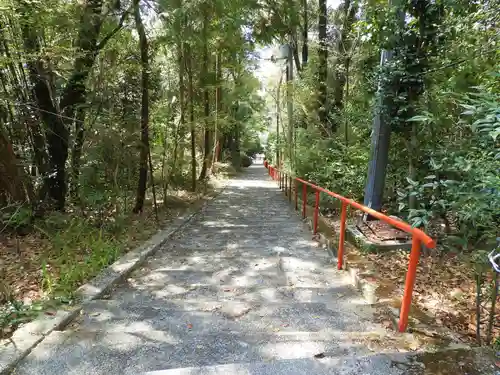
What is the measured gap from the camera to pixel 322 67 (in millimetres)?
8438

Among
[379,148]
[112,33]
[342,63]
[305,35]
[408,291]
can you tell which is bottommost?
[408,291]

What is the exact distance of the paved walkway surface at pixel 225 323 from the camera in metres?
1.82

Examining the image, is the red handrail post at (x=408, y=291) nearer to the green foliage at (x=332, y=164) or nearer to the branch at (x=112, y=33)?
the green foliage at (x=332, y=164)

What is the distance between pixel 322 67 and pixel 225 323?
7.60 m

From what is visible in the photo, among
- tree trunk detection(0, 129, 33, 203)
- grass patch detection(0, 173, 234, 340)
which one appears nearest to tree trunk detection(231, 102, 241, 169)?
grass patch detection(0, 173, 234, 340)

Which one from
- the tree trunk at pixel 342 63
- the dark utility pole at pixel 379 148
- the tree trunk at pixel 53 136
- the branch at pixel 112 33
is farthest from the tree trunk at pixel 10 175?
the tree trunk at pixel 342 63

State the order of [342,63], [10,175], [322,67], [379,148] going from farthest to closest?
[322,67] → [342,63] → [10,175] → [379,148]

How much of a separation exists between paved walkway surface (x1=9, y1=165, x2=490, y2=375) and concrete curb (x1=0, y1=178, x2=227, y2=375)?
0.23 ft

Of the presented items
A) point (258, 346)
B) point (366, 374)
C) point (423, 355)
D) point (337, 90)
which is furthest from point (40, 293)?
point (337, 90)

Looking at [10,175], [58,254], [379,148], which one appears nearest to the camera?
[58,254]

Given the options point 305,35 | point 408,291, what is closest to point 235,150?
point 305,35

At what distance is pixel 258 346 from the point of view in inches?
79.2

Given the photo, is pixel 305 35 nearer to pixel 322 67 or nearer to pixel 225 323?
pixel 322 67

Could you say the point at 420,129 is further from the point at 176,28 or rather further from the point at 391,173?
the point at 176,28
